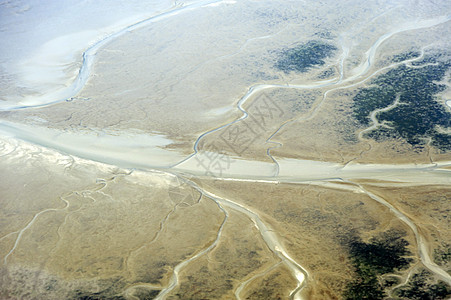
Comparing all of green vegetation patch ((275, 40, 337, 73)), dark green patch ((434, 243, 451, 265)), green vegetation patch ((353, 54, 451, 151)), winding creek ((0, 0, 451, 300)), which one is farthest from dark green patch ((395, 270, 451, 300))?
green vegetation patch ((275, 40, 337, 73))

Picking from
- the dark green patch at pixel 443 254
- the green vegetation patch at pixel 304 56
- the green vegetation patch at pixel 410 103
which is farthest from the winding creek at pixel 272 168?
the green vegetation patch at pixel 304 56

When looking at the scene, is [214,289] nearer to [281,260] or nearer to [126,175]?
[281,260]

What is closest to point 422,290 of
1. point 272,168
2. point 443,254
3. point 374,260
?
point 374,260

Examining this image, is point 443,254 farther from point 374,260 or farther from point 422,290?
point 374,260

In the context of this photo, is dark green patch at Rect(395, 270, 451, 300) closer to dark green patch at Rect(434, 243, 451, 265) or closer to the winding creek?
the winding creek

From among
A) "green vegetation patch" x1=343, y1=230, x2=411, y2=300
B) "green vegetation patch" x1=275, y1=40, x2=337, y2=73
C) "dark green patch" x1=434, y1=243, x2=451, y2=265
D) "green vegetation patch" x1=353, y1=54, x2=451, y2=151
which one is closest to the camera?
"green vegetation patch" x1=343, y1=230, x2=411, y2=300

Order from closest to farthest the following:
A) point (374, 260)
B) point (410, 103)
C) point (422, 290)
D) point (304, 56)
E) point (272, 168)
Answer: point (422, 290) → point (374, 260) → point (272, 168) → point (410, 103) → point (304, 56)
